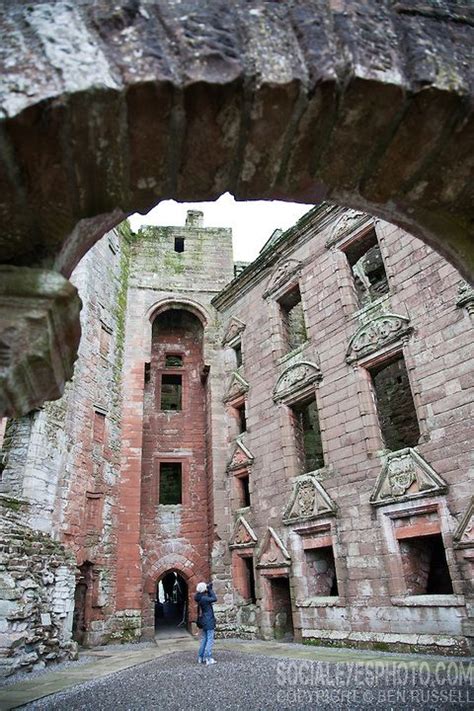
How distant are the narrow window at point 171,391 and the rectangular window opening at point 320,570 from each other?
333 inches

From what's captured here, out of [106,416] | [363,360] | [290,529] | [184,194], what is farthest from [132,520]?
[184,194]

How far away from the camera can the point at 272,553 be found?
12.2 m

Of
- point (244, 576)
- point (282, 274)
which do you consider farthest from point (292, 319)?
point (244, 576)

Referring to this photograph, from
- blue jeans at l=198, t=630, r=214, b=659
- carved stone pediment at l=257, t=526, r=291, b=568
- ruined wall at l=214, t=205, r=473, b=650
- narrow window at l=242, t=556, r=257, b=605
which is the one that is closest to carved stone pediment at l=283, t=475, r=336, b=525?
ruined wall at l=214, t=205, r=473, b=650

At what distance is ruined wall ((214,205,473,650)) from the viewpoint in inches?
348

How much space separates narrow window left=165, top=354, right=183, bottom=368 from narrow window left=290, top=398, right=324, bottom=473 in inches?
221

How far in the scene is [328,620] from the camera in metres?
10.3

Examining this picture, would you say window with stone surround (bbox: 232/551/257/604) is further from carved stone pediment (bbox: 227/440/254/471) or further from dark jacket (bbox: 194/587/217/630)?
dark jacket (bbox: 194/587/217/630)

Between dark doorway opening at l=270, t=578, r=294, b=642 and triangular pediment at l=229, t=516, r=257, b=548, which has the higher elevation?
triangular pediment at l=229, t=516, r=257, b=548

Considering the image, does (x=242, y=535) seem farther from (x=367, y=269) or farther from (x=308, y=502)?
(x=367, y=269)

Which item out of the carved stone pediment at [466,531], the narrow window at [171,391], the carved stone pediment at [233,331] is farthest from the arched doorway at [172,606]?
the carved stone pediment at [466,531]

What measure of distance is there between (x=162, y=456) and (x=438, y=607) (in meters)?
9.95

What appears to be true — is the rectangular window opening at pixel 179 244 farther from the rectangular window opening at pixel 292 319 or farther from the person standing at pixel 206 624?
the person standing at pixel 206 624

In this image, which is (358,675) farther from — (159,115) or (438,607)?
(159,115)
